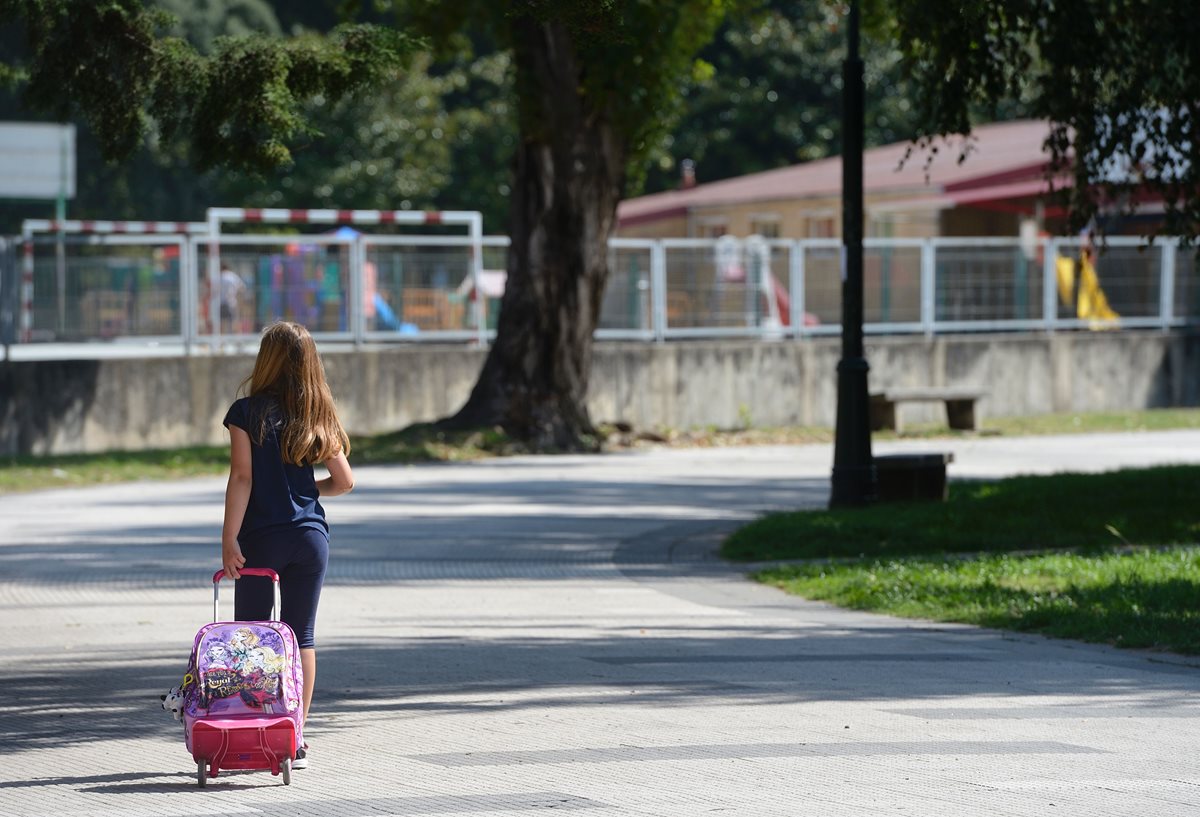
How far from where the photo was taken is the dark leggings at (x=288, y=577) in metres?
→ 6.58

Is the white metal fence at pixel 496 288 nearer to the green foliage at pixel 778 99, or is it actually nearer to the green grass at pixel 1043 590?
the green grass at pixel 1043 590

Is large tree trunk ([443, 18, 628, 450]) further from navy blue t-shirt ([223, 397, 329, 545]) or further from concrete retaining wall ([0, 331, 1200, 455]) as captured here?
navy blue t-shirt ([223, 397, 329, 545])

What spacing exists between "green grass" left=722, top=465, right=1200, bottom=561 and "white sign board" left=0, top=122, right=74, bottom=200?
25.3 meters

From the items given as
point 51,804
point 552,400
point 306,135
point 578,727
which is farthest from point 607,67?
point 51,804

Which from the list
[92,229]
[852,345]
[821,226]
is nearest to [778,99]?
[821,226]

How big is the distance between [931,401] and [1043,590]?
47.7ft

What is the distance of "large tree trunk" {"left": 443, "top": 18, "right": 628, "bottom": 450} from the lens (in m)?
20.9

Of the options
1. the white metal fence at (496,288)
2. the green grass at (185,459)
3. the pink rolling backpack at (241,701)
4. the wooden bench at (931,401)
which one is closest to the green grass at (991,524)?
the white metal fence at (496,288)

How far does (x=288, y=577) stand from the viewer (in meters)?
6.66

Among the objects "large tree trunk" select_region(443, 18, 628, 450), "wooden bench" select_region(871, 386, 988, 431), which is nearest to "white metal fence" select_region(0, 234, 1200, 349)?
"wooden bench" select_region(871, 386, 988, 431)

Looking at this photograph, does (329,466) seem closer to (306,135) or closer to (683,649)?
(683,649)

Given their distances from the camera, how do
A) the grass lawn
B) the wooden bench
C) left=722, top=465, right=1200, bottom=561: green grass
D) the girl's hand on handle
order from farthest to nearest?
1. the wooden bench
2. left=722, top=465, right=1200, bottom=561: green grass
3. the grass lawn
4. the girl's hand on handle

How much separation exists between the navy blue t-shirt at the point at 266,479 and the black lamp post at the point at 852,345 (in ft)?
28.6

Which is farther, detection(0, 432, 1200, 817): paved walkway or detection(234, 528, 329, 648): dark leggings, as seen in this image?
detection(234, 528, 329, 648): dark leggings
